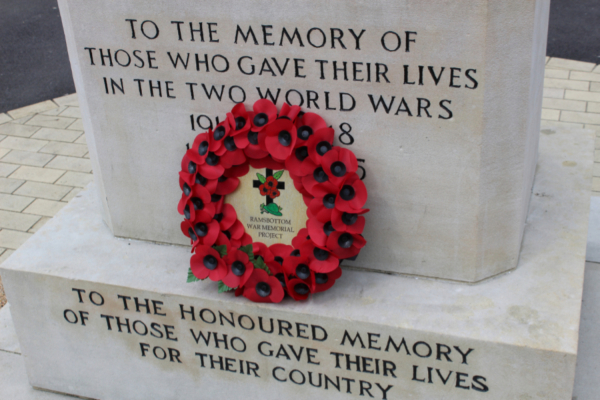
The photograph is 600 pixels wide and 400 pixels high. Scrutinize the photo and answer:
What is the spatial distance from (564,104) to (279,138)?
13.1 ft

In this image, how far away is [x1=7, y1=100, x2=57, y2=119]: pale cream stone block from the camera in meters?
5.90

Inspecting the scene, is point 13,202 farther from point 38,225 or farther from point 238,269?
point 238,269

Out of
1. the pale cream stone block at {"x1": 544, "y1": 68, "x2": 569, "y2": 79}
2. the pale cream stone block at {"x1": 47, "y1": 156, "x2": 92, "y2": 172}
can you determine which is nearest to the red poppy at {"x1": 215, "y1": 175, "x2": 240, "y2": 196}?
the pale cream stone block at {"x1": 47, "y1": 156, "x2": 92, "y2": 172}

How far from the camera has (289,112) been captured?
7.83ft

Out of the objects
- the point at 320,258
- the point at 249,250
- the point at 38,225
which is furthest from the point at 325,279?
the point at 38,225

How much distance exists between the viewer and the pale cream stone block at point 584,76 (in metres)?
6.02

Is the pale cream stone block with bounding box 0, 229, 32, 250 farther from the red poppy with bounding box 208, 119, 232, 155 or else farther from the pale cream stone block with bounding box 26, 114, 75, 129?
the red poppy with bounding box 208, 119, 232, 155

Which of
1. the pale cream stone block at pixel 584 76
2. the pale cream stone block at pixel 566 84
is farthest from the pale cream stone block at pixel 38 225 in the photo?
the pale cream stone block at pixel 584 76

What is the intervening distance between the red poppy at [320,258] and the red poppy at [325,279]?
0.06 meters

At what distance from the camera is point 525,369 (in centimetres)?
222

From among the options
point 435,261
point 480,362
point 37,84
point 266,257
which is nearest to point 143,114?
point 266,257

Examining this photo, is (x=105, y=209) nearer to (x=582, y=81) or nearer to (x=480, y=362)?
(x=480, y=362)

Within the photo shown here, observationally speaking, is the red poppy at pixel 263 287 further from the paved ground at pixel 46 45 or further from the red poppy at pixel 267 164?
the paved ground at pixel 46 45

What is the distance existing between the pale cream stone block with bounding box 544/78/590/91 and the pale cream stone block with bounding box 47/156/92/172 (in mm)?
4143
